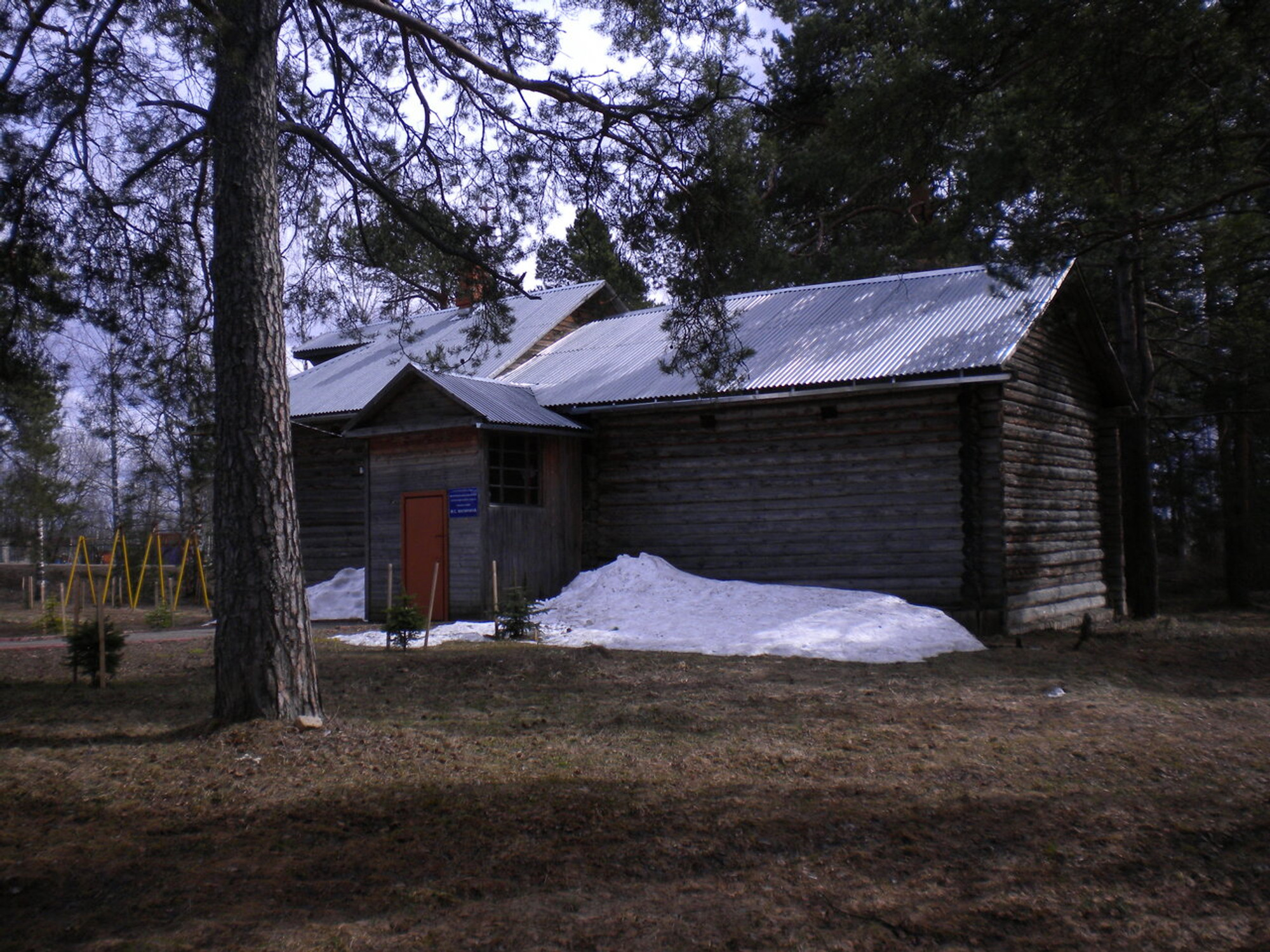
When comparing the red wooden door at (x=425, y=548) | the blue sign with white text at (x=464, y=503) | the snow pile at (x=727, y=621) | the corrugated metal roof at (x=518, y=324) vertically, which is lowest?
the snow pile at (x=727, y=621)

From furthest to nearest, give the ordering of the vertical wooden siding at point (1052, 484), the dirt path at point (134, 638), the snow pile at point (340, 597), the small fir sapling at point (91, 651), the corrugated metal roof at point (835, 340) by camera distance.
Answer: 1. the snow pile at point (340, 597)
2. the vertical wooden siding at point (1052, 484)
3. the corrugated metal roof at point (835, 340)
4. the dirt path at point (134, 638)
5. the small fir sapling at point (91, 651)

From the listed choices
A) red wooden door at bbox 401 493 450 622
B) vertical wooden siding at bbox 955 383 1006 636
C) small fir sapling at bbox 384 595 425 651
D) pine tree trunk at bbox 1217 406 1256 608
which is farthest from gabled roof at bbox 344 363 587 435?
pine tree trunk at bbox 1217 406 1256 608

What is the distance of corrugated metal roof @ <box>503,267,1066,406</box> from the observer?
15148 mm

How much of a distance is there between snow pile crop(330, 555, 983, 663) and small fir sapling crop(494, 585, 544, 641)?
0.34 m

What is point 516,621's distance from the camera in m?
14.0

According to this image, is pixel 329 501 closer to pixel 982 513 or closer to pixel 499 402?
pixel 499 402

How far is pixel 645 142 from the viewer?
1010 centimetres

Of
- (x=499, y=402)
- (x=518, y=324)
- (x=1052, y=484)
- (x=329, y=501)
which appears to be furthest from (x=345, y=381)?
(x=1052, y=484)

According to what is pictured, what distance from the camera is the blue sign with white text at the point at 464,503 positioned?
642 inches

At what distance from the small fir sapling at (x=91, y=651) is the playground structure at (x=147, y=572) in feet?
30.2

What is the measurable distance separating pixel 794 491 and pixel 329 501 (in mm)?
10576

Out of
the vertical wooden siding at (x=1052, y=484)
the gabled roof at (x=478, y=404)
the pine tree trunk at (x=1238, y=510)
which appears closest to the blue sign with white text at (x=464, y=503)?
the gabled roof at (x=478, y=404)

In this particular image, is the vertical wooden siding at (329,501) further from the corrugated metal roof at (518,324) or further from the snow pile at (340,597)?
the corrugated metal roof at (518,324)

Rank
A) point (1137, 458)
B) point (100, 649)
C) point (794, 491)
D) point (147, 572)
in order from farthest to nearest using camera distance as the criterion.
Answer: point (147, 572) < point (1137, 458) < point (794, 491) < point (100, 649)
